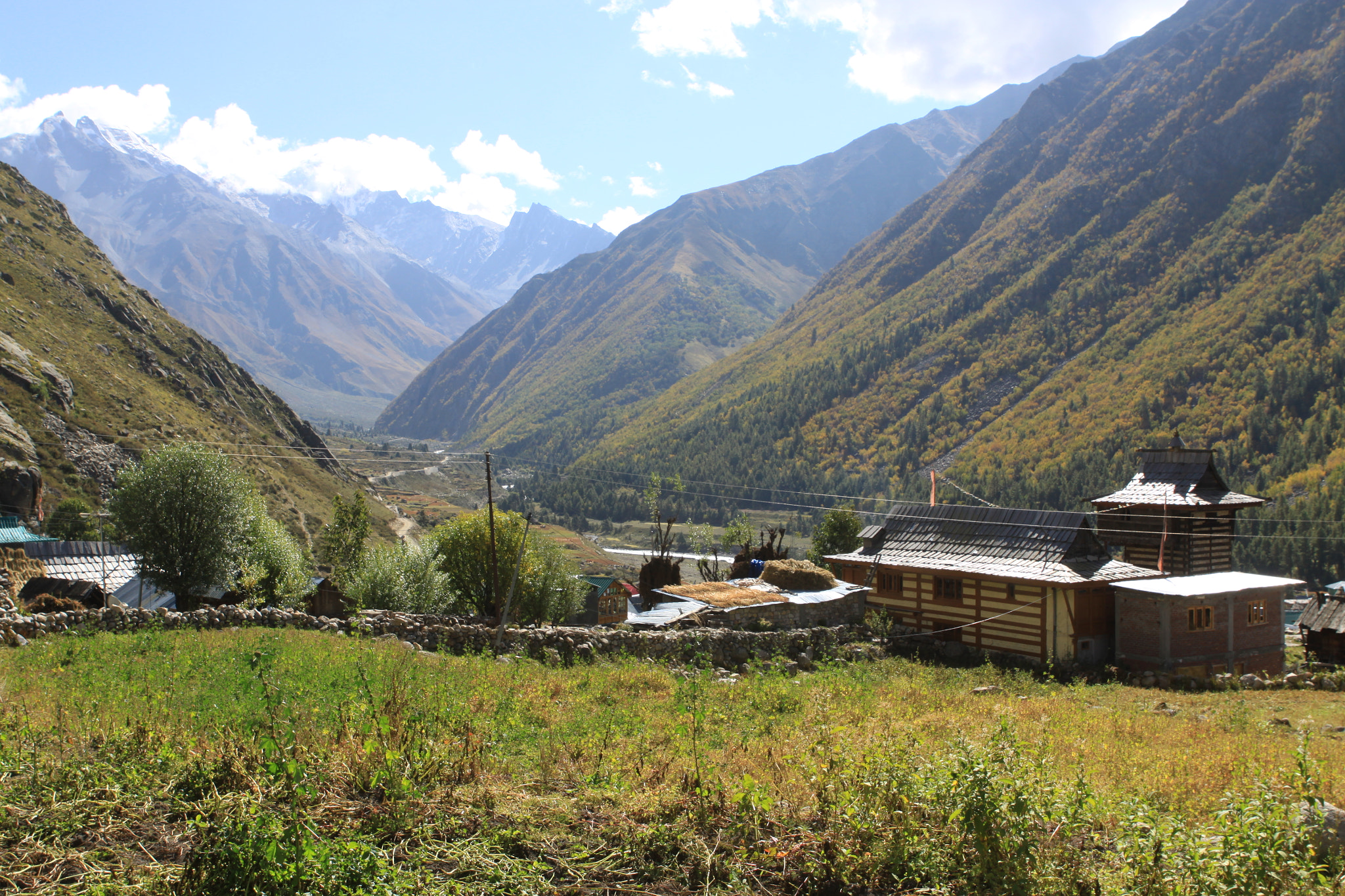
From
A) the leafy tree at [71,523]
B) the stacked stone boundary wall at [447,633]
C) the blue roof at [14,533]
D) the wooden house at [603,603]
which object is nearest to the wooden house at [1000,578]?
the stacked stone boundary wall at [447,633]

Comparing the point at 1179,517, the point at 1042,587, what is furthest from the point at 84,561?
the point at 1179,517

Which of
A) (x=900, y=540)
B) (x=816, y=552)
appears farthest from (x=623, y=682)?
(x=816, y=552)

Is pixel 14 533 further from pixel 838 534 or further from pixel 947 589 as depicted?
pixel 838 534

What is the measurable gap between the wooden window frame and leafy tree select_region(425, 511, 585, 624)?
16.1 meters

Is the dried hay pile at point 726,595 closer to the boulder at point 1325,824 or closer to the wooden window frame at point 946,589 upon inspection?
the wooden window frame at point 946,589

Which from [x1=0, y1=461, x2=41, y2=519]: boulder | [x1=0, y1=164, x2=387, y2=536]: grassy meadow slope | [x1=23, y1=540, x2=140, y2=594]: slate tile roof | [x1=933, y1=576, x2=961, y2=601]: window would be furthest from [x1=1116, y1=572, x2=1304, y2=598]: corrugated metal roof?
[x1=0, y1=164, x2=387, y2=536]: grassy meadow slope

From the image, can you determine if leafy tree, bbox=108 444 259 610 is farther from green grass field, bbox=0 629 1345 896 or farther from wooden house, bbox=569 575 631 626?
green grass field, bbox=0 629 1345 896

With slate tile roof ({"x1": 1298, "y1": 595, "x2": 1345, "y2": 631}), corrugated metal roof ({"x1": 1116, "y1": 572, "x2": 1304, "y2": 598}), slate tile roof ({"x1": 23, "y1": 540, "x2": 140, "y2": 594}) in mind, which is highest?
corrugated metal roof ({"x1": 1116, "y1": 572, "x2": 1304, "y2": 598})

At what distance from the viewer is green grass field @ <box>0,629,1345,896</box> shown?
17.6ft

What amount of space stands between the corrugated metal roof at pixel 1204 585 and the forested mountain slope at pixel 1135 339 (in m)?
65.7

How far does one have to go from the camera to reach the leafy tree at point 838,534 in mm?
50531

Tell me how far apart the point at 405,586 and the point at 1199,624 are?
28333 mm

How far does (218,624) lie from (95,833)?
1333 cm

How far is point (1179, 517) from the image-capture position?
115 feet
